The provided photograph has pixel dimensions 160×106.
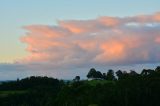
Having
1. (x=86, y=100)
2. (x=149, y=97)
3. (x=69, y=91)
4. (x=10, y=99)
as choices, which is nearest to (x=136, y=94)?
(x=149, y=97)

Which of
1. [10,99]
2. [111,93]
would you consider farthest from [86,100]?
[10,99]

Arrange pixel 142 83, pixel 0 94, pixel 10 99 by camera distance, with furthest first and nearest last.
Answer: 1. pixel 0 94
2. pixel 10 99
3. pixel 142 83

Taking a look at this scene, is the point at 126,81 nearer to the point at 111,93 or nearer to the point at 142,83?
the point at 142,83

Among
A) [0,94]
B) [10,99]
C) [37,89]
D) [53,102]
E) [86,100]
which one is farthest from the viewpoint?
[37,89]

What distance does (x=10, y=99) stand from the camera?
16412 cm

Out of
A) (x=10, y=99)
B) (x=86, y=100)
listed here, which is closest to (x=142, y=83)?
(x=86, y=100)

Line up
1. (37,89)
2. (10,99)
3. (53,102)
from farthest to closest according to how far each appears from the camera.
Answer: (37,89)
(10,99)
(53,102)

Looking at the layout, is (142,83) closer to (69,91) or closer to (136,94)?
(136,94)

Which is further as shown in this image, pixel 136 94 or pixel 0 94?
pixel 0 94

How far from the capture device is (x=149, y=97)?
415ft

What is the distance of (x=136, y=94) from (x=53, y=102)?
101ft

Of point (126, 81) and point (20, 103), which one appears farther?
point (20, 103)

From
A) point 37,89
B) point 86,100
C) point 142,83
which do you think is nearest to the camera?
point 86,100

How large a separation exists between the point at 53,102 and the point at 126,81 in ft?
78.0
